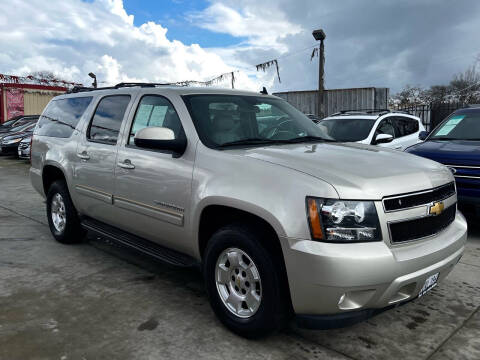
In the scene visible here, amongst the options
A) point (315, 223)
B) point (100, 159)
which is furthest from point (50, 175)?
point (315, 223)

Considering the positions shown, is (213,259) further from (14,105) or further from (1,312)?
(14,105)

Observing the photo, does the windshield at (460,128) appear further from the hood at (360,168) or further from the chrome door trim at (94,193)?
the chrome door trim at (94,193)

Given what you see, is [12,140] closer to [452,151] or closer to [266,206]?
[452,151]

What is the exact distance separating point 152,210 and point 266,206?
4.27ft

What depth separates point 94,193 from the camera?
4.44 metres

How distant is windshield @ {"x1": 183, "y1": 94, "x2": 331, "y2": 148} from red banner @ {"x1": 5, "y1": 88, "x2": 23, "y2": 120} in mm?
29174

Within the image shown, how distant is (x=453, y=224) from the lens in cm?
319

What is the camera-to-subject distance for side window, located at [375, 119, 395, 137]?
28.4 ft

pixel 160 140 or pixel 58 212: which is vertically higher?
pixel 160 140

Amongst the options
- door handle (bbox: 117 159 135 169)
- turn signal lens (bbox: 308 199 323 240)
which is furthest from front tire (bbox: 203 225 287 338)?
door handle (bbox: 117 159 135 169)

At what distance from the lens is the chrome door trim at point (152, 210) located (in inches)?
134

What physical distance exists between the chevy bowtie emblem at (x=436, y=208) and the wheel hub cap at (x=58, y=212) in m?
4.00

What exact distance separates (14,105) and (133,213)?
29.4 metres

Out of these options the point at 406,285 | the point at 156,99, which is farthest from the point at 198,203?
the point at 406,285
